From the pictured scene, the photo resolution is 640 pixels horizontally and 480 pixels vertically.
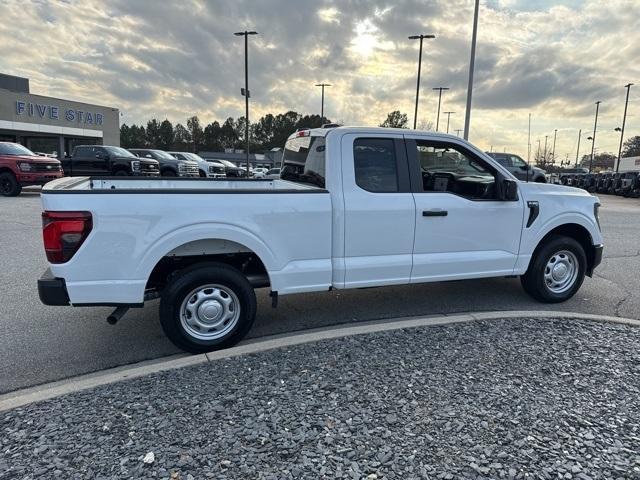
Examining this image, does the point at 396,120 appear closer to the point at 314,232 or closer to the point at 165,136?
the point at 165,136

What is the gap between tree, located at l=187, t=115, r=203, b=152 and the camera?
102250mm

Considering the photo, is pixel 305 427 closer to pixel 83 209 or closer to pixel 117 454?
pixel 117 454

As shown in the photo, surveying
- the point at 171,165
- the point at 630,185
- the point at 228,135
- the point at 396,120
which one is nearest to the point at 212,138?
the point at 228,135

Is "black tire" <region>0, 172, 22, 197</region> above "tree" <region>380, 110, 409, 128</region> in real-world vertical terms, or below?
below

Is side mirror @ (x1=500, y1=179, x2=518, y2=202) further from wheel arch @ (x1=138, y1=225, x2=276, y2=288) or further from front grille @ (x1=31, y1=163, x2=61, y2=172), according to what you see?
front grille @ (x1=31, y1=163, x2=61, y2=172)

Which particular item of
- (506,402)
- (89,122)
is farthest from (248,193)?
(89,122)

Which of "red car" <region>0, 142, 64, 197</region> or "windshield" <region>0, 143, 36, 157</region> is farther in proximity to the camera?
"windshield" <region>0, 143, 36, 157</region>

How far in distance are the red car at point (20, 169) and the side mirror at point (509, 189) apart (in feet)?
52.2

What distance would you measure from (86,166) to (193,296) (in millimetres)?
19275

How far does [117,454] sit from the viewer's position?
2445 millimetres

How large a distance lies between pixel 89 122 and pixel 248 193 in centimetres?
4917

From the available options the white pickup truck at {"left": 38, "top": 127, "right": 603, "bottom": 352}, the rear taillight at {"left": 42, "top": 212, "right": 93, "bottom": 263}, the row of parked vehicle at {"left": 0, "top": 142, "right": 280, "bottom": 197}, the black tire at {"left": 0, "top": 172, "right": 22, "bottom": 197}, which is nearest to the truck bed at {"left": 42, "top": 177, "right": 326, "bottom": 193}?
the white pickup truck at {"left": 38, "top": 127, "right": 603, "bottom": 352}

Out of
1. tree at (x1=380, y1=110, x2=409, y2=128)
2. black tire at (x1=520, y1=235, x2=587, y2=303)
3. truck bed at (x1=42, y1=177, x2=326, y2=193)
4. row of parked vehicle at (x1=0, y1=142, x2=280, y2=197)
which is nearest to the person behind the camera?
truck bed at (x1=42, y1=177, x2=326, y2=193)

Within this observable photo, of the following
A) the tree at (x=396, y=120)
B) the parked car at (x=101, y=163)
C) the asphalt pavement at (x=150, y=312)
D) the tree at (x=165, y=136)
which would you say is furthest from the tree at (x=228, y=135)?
the asphalt pavement at (x=150, y=312)
